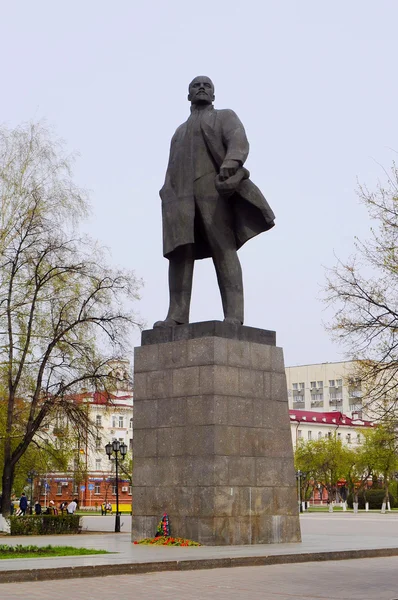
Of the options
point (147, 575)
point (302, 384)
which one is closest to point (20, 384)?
point (147, 575)

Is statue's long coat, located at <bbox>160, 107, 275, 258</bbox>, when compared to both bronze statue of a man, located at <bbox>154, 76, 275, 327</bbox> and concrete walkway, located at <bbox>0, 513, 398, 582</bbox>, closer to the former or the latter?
bronze statue of a man, located at <bbox>154, 76, 275, 327</bbox>

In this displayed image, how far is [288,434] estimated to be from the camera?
620 inches

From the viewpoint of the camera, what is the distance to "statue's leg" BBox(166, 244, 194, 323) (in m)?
16.1

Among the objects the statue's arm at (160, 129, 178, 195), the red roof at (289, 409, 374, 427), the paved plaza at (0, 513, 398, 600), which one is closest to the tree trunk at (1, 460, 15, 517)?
the statue's arm at (160, 129, 178, 195)

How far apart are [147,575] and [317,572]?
211cm

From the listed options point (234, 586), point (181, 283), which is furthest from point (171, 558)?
point (181, 283)

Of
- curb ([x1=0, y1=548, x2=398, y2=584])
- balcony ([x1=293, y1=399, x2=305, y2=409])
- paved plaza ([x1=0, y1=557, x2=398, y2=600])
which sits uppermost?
balcony ([x1=293, y1=399, x2=305, y2=409])

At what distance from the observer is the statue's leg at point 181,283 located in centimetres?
→ 1609

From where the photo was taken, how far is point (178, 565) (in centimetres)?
1124

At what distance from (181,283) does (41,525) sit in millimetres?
10435

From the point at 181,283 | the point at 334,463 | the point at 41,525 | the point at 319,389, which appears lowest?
the point at 41,525

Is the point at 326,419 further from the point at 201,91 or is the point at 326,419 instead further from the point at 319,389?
the point at 201,91

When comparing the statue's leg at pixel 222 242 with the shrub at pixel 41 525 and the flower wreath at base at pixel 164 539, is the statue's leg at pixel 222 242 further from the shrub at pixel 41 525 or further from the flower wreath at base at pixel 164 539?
the shrub at pixel 41 525

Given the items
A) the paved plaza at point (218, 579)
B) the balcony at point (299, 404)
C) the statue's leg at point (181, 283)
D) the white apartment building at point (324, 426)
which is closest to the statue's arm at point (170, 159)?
the statue's leg at point (181, 283)
